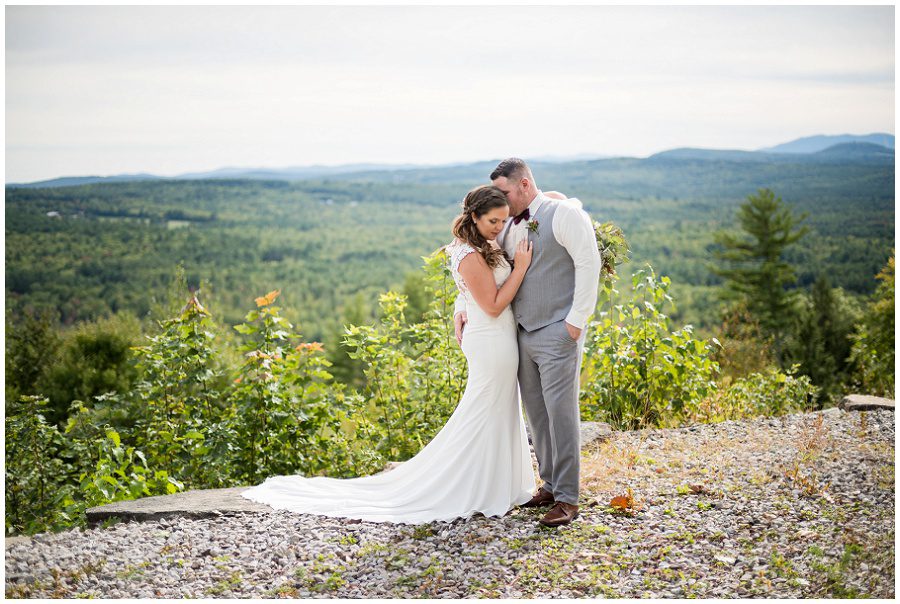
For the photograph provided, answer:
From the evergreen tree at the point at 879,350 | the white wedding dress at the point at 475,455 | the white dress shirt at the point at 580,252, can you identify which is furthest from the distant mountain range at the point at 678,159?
the white dress shirt at the point at 580,252

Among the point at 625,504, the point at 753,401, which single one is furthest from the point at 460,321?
the point at 753,401

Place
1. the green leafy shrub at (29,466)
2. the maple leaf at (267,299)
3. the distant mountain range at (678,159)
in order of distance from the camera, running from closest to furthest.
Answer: the maple leaf at (267,299) < the green leafy shrub at (29,466) < the distant mountain range at (678,159)

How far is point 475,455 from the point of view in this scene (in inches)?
171

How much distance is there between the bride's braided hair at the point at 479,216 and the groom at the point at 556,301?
149 mm

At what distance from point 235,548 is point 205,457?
1.61 meters

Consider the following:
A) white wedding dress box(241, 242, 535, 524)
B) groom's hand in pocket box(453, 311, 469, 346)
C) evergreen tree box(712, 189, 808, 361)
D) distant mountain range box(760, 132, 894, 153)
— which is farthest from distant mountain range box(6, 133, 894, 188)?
white wedding dress box(241, 242, 535, 524)

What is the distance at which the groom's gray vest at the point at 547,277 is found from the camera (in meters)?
4.09

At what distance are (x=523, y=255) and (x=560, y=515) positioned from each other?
1.43m

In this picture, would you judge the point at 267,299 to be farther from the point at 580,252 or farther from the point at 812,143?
the point at 812,143

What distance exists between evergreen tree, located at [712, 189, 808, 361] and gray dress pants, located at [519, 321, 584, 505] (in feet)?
140

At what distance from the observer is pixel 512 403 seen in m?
4.35

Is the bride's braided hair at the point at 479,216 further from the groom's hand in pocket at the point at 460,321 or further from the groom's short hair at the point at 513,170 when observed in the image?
the groom's hand in pocket at the point at 460,321

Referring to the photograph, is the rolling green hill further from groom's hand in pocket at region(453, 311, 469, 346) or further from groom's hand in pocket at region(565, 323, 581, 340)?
groom's hand in pocket at region(565, 323, 581, 340)

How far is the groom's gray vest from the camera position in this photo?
4.09m
